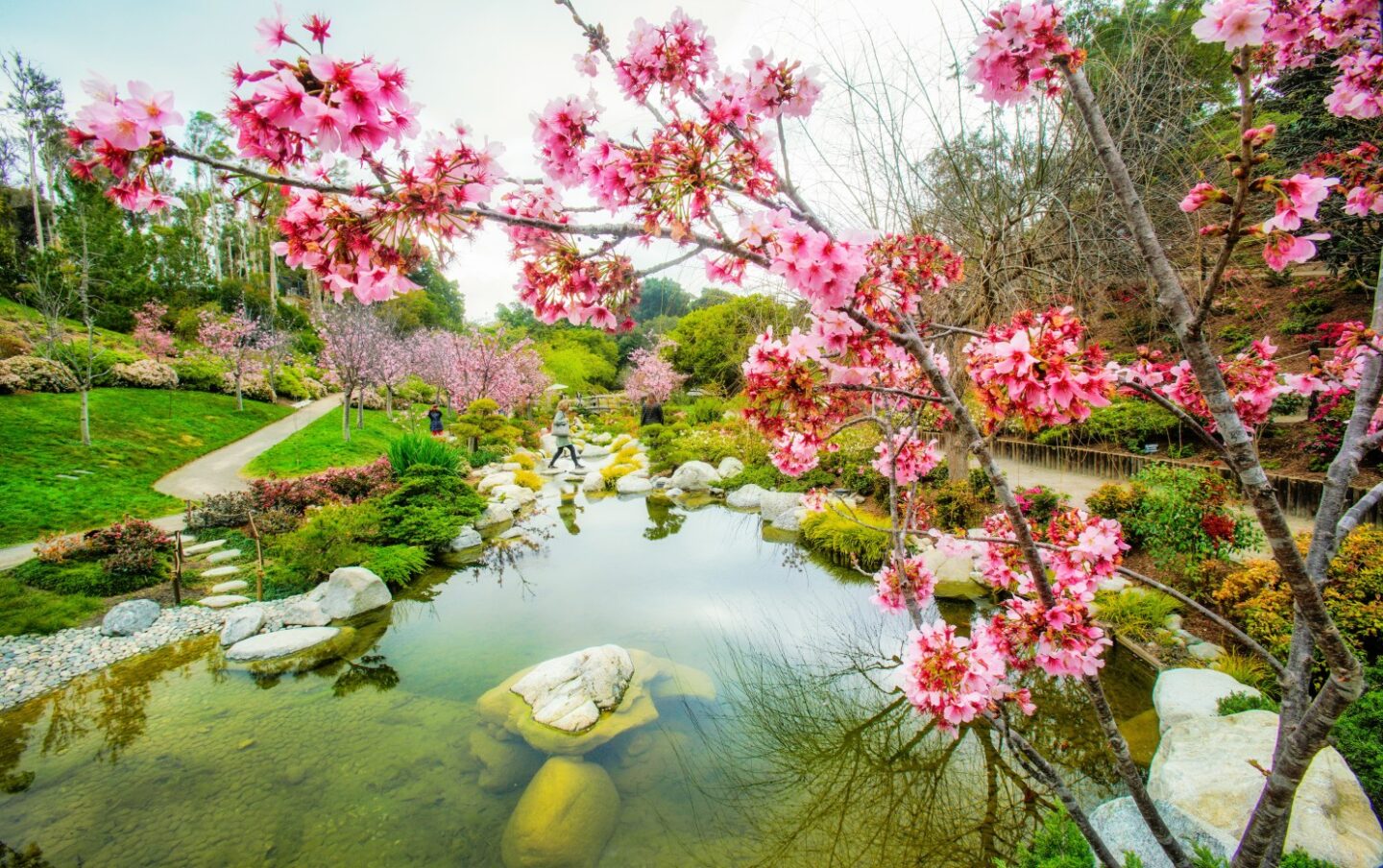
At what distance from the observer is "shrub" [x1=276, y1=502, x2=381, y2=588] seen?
5852 mm

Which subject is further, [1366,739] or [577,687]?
[577,687]

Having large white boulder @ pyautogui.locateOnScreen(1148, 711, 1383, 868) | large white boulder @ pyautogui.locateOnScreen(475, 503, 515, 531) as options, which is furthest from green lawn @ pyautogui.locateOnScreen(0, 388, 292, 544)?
large white boulder @ pyautogui.locateOnScreen(1148, 711, 1383, 868)

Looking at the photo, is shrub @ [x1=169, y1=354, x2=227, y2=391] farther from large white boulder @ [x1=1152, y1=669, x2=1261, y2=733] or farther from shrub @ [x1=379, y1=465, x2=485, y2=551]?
large white boulder @ [x1=1152, y1=669, x2=1261, y2=733]

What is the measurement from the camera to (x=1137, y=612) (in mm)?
4277

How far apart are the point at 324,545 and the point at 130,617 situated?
1.55m

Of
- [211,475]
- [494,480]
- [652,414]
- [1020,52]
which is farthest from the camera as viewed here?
[652,414]

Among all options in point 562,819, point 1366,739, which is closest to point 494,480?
point 562,819

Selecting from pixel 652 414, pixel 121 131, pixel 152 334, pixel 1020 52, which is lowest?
pixel 652 414

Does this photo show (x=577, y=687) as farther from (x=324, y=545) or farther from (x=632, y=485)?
(x=632, y=485)

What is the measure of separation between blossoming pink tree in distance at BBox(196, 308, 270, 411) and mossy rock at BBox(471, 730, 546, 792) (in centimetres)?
1640

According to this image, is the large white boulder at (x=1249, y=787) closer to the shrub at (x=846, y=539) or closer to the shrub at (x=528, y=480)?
the shrub at (x=846, y=539)

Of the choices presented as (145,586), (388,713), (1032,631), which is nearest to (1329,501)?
(1032,631)

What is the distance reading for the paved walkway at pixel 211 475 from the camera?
6.28m

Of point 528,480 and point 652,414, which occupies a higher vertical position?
point 652,414
